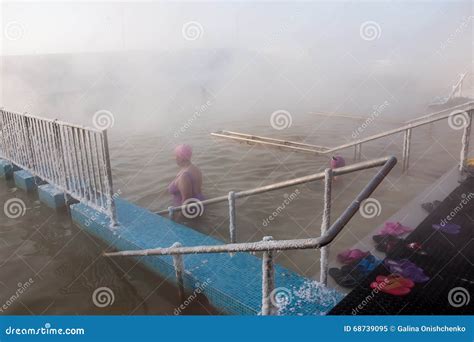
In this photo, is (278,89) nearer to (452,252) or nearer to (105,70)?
→ (105,70)

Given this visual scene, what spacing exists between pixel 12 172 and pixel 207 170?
4742 millimetres

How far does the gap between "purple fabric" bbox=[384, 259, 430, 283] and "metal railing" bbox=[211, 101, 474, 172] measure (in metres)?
3.65

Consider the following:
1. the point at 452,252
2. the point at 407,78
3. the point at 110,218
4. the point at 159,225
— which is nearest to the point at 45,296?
the point at 110,218

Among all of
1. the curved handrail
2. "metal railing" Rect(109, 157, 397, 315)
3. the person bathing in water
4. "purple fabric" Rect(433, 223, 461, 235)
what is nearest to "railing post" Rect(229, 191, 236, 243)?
"metal railing" Rect(109, 157, 397, 315)

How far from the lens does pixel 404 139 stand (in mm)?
8953

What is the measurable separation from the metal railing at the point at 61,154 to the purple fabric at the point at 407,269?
3.82m

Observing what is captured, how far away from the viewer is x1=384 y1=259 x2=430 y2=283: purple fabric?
401 cm

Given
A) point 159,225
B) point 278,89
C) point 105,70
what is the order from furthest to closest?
point 105,70 → point 278,89 → point 159,225

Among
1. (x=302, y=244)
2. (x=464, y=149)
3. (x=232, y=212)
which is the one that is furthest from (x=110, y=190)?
(x=464, y=149)

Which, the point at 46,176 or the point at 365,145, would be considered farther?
the point at 365,145

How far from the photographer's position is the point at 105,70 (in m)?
46.1

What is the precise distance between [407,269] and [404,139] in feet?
18.0

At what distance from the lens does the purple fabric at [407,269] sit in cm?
401

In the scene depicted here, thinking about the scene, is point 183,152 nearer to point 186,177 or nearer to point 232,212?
point 186,177
